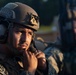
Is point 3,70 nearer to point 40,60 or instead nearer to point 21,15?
point 40,60

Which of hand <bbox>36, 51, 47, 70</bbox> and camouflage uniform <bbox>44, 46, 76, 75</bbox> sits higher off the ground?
hand <bbox>36, 51, 47, 70</bbox>

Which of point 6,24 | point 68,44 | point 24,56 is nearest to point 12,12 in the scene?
point 6,24

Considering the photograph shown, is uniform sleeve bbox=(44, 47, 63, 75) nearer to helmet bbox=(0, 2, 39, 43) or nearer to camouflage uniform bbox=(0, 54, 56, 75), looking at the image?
camouflage uniform bbox=(0, 54, 56, 75)

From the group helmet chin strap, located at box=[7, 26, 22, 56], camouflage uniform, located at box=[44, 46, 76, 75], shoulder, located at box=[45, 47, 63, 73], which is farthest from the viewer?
camouflage uniform, located at box=[44, 46, 76, 75]

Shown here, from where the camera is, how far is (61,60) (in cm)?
496

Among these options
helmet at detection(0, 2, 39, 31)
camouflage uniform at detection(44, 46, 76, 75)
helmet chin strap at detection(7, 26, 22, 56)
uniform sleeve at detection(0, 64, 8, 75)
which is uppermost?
helmet at detection(0, 2, 39, 31)

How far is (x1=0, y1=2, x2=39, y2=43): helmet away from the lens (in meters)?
3.92

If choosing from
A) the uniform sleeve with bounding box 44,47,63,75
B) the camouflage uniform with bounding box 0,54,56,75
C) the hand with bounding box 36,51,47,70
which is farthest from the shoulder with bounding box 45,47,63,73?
the camouflage uniform with bounding box 0,54,56,75

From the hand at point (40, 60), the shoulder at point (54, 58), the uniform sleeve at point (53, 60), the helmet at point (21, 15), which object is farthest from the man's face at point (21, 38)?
the shoulder at point (54, 58)

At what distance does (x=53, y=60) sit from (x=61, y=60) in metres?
0.33

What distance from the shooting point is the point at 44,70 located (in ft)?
13.6

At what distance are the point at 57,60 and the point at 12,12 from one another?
112 centimetres

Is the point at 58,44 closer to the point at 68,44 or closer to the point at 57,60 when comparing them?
the point at 68,44

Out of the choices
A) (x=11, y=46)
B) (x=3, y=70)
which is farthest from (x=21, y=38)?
(x=3, y=70)
